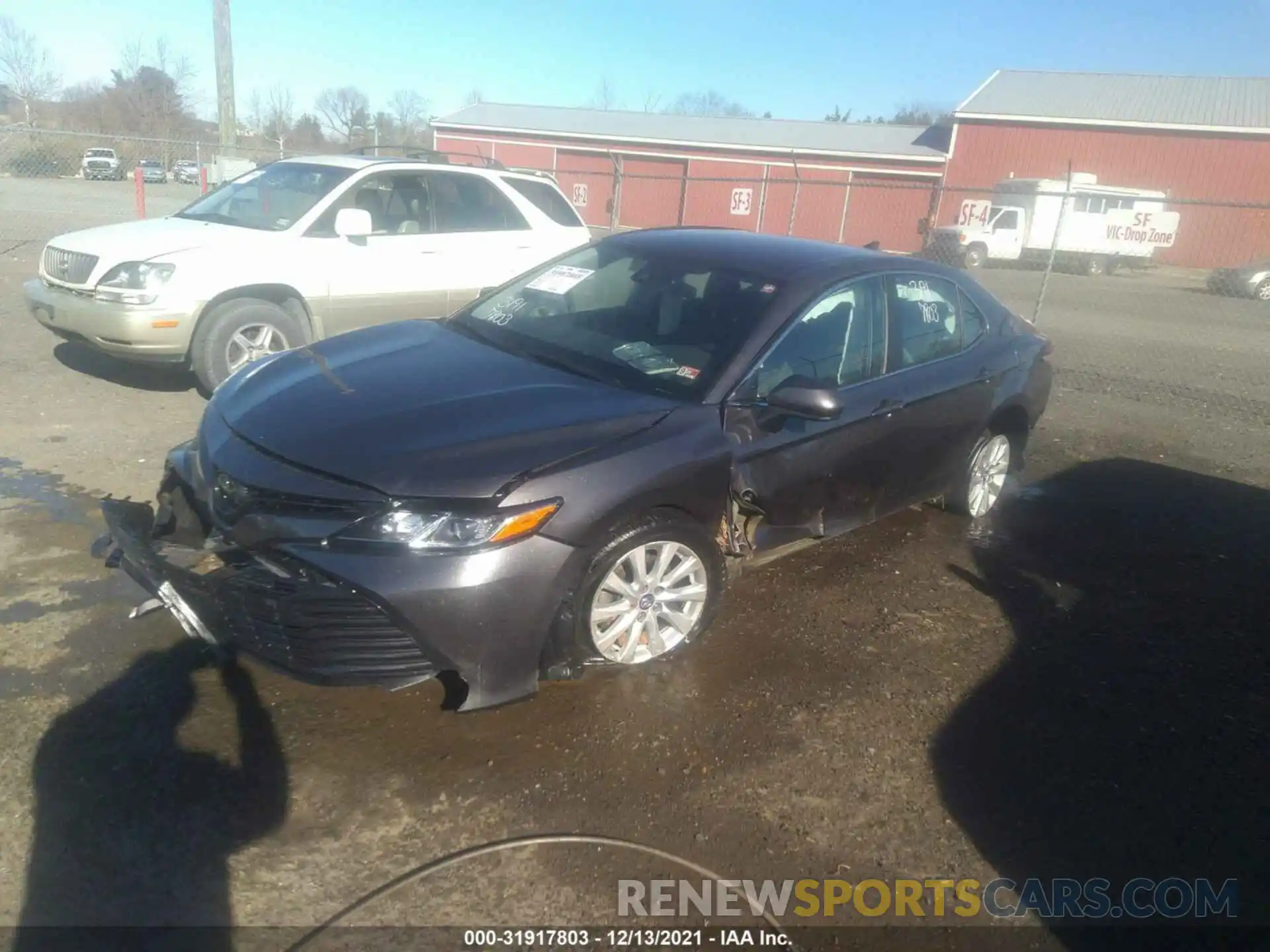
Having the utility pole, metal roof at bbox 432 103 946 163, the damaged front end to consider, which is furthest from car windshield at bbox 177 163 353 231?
metal roof at bbox 432 103 946 163

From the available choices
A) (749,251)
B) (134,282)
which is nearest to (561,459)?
(749,251)

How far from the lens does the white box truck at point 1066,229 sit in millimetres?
25141

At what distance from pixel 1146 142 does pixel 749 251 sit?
32.3 m

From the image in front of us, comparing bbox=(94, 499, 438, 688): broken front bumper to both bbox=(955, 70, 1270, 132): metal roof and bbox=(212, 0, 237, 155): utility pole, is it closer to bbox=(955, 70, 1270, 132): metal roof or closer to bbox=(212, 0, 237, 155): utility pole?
bbox=(212, 0, 237, 155): utility pole

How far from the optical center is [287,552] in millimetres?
2904

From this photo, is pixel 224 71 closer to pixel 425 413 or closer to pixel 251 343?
pixel 251 343

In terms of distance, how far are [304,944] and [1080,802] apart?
2415mm

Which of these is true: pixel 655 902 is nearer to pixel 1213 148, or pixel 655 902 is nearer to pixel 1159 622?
pixel 1159 622

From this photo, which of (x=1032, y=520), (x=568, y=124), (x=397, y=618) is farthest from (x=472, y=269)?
(x=568, y=124)

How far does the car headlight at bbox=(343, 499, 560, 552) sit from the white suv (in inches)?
156

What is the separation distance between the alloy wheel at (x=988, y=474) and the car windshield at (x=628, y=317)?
201 cm

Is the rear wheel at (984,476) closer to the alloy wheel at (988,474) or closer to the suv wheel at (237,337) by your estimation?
the alloy wheel at (988,474)

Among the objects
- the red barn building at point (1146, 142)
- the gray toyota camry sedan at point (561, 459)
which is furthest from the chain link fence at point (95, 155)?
the red barn building at point (1146, 142)

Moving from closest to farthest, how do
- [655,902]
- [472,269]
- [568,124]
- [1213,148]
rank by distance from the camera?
[655,902]
[472,269]
[1213,148]
[568,124]
